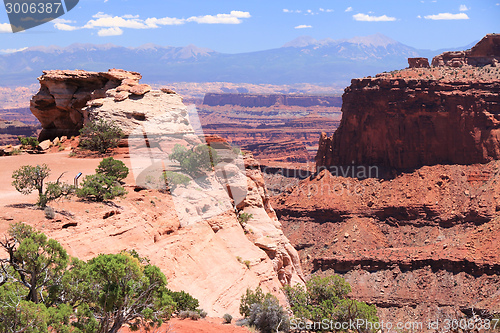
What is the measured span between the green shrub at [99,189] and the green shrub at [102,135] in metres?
7.96

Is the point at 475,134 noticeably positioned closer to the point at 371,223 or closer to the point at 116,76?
the point at 371,223

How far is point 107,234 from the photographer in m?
16.5

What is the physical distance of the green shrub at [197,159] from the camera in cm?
2242

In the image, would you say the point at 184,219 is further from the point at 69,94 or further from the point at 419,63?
the point at 419,63

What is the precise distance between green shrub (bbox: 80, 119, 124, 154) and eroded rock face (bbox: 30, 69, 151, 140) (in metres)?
5.90

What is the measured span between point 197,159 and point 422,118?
172 ft

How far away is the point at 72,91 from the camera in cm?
3434

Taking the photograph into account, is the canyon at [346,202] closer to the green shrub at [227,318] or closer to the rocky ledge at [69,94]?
the rocky ledge at [69,94]

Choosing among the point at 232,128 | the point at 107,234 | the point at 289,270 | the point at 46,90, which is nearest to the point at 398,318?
the point at 289,270

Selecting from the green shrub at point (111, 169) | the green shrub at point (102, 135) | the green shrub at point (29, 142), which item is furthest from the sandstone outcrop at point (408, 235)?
the green shrub at point (111, 169)
